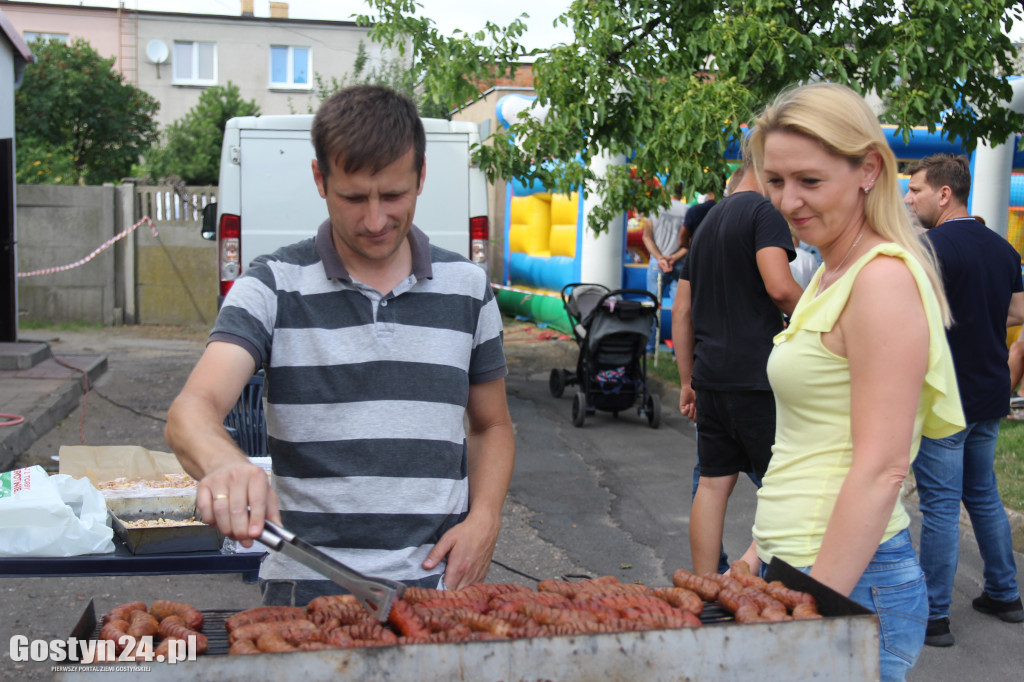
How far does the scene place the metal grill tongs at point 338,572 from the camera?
1532 millimetres

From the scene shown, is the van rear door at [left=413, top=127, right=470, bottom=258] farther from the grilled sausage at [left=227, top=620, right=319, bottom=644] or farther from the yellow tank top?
the grilled sausage at [left=227, top=620, right=319, bottom=644]

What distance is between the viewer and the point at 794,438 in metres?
2.16

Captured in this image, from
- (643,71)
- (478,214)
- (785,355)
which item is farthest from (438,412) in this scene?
(643,71)

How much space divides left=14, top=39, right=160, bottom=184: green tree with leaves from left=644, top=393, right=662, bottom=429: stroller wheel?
2053 cm

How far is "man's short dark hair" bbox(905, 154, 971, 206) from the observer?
4590 mm

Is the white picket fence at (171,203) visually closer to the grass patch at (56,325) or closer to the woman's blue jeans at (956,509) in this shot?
the grass patch at (56,325)

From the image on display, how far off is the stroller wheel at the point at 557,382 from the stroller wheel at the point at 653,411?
1.31 meters

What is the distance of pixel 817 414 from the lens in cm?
207

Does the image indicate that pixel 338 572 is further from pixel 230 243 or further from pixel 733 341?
pixel 230 243

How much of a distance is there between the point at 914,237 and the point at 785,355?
37 centimetres

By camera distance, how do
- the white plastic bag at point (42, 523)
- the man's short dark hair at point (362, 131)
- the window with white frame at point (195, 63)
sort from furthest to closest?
the window with white frame at point (195, 63), the white plastic bag at point (42, 523), the man's short dark hair at point (362, 131)

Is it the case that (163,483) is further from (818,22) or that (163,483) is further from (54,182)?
(54,182)

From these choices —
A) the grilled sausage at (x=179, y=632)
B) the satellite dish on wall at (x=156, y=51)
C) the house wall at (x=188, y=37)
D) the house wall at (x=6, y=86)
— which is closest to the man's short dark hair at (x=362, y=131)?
the grilled sausage at (x=179, y=632)

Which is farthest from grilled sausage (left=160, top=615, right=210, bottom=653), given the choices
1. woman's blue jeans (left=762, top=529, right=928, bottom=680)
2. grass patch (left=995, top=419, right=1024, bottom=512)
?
grass patch (left=995, top=419, right=1024, bottom=512)
